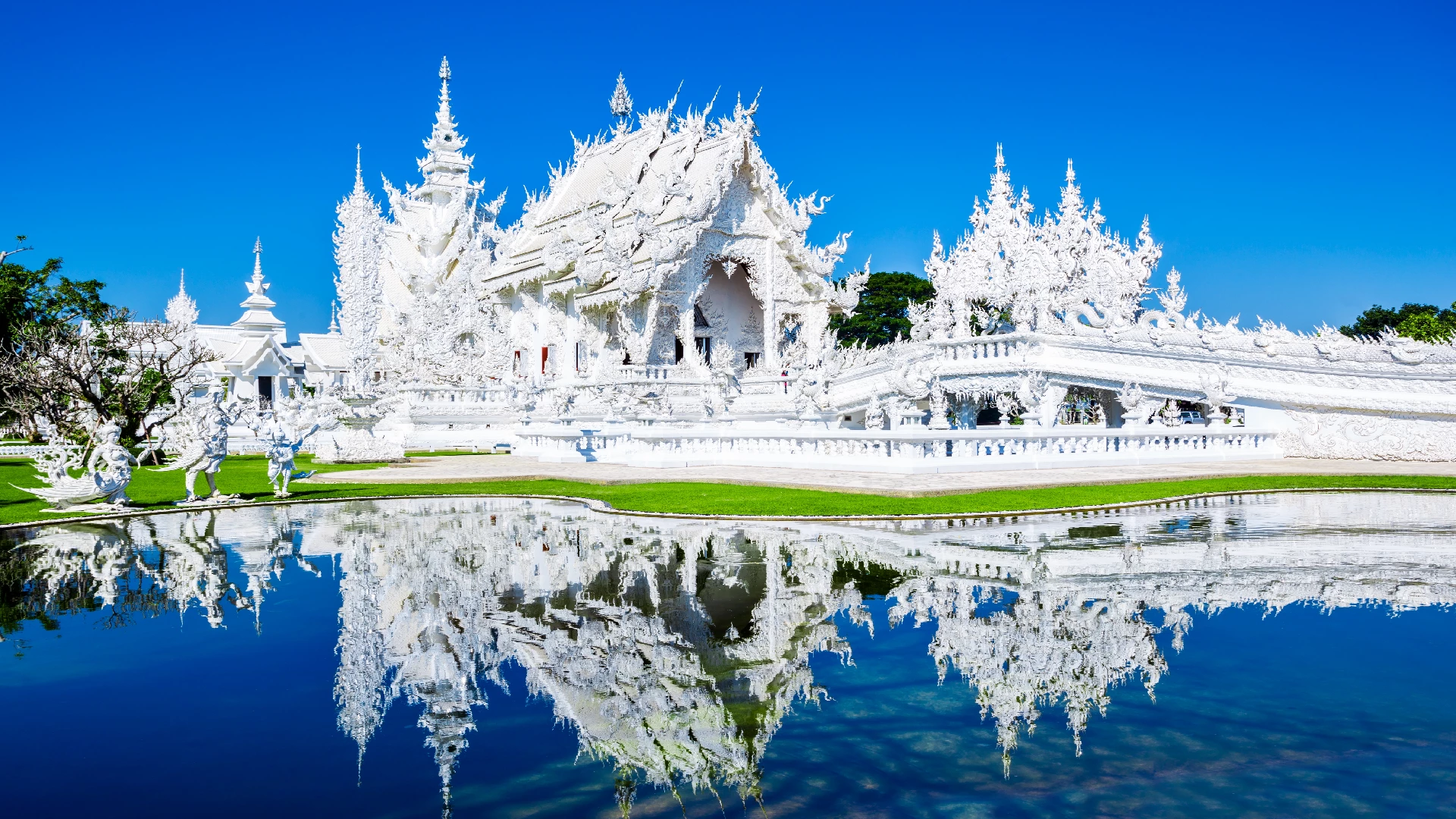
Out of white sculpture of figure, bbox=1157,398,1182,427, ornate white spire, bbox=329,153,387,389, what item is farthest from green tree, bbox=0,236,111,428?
white sculpture of figure, bbox=1157,398,1182,427

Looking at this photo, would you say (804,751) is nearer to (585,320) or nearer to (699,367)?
(699,367)

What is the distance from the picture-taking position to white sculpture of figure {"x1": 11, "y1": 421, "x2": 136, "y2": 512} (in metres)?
12.3

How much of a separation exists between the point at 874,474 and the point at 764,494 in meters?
2.37

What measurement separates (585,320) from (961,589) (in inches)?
965

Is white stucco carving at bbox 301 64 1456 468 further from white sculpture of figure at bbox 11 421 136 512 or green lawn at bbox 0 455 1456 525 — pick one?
white sculpture of figure at bbox 11 421 136 512

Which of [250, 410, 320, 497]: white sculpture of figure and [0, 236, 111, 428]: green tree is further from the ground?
[0, 236, 111, 428]: green tree

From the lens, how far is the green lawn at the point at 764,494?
11828mm

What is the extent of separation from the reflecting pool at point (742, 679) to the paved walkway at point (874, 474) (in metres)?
4.41

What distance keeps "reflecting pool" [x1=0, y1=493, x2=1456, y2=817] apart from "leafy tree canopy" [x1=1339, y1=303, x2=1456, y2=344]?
35.4m

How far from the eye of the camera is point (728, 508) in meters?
11.9

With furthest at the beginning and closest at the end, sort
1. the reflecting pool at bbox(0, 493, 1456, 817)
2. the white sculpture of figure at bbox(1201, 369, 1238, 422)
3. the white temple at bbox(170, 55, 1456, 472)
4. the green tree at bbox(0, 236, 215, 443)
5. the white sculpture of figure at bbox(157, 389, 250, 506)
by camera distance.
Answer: the green tree at bbox(0, 236, 215, 443) < the white sculpture of figure at bbox(1201, 369, 1238, 422) < the white temple at bbox(170, 55, 1456, 472) < the white sculpture of figure at bbox(157, 389, 250, 506) < the reflecting pool at bbox(0, 493, 1456, 817)

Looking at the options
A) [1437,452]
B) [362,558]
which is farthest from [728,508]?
[1437,452]

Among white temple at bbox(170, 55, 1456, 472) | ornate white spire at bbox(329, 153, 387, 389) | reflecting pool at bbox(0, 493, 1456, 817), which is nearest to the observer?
reflecting pool at bbox(0, 493, 1456, 817)

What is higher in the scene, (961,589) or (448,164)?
(448,164)
